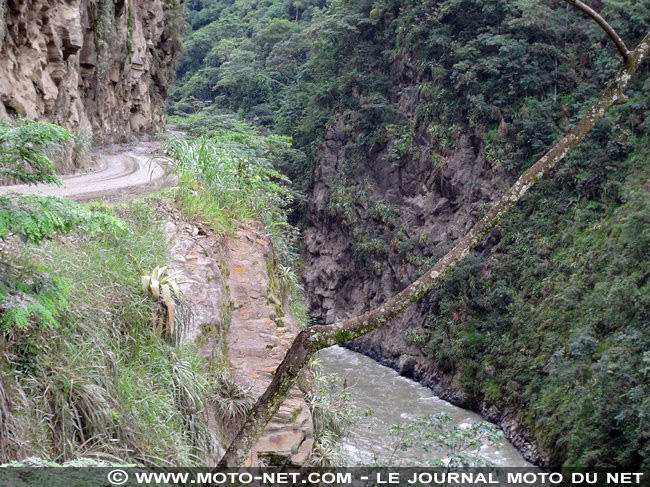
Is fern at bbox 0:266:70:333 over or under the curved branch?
under

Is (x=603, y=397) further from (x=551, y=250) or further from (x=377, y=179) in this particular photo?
(x=377, y=179)

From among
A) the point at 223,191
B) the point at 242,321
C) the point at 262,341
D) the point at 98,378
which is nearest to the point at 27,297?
the point at 98,378

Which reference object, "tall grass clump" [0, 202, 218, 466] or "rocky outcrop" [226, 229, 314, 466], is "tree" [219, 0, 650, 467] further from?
"rocky outcrop" [226, 229, 314, 466]

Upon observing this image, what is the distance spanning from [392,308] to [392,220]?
27.0 meters

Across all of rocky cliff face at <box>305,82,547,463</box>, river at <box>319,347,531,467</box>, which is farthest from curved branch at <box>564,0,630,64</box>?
rocky cliff face at <box>305,82,547,463</box>

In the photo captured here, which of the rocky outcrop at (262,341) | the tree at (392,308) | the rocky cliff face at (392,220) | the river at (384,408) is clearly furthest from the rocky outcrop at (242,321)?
the rocky cliff face at (392,220)

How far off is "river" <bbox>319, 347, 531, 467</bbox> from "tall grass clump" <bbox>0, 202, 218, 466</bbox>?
390 inches

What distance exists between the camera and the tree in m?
3.53

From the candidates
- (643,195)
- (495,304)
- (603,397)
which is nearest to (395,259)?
(495,304)

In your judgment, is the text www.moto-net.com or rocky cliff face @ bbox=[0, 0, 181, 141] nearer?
the text www.moto-net.com

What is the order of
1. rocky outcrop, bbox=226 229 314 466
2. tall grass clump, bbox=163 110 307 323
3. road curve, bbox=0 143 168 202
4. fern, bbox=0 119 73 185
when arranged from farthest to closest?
1. road curve, bbox=0 143 168 202
2. tall grass clump, bbox=163 110 307 323
3. rocky outcrop, bbox=226 229 314 466
4. fern, bbox=0 119 73 185

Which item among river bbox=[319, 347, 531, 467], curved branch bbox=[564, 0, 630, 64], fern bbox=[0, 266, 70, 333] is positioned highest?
curved branch bbox=[564, 0, 630, 64]

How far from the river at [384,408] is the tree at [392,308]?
1197 centimetres

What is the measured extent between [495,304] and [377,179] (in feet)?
34.6
